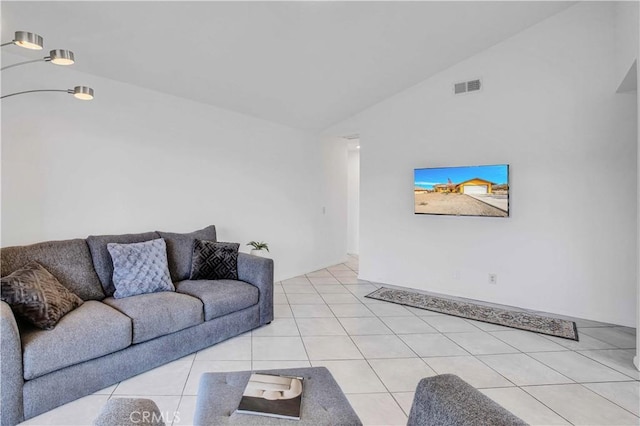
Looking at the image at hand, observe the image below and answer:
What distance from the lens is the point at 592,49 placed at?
3578mm

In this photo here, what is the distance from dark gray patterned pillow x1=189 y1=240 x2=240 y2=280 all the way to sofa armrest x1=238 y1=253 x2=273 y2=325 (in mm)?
143

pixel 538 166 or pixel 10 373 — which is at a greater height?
pixel 538 166

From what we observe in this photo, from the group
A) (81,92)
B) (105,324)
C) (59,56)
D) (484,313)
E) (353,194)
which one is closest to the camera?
(59,56)

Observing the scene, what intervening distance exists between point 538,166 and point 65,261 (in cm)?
478

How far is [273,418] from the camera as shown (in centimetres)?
131

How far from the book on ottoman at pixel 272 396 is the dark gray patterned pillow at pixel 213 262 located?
1919mm

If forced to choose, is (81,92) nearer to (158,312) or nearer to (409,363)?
(158,312)

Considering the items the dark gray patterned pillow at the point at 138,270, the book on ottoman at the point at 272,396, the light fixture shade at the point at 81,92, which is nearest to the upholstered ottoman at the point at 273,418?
the book on ottoman at the point at 272,396

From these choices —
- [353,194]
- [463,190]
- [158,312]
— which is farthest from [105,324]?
[353,194]

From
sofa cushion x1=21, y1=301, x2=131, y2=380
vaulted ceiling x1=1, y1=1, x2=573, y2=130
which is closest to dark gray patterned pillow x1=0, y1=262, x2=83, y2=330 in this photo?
sofa cushion x1=21, y1=301, x2=131, y2=380

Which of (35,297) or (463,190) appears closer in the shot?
(35,297)

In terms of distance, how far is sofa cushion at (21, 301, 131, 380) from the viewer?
1933 mm

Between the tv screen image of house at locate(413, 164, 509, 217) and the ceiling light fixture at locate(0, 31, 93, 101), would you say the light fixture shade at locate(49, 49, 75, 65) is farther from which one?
the tv screen image of house at locate(413, 164, 509, 217)

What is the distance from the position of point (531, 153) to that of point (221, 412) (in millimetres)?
4133
